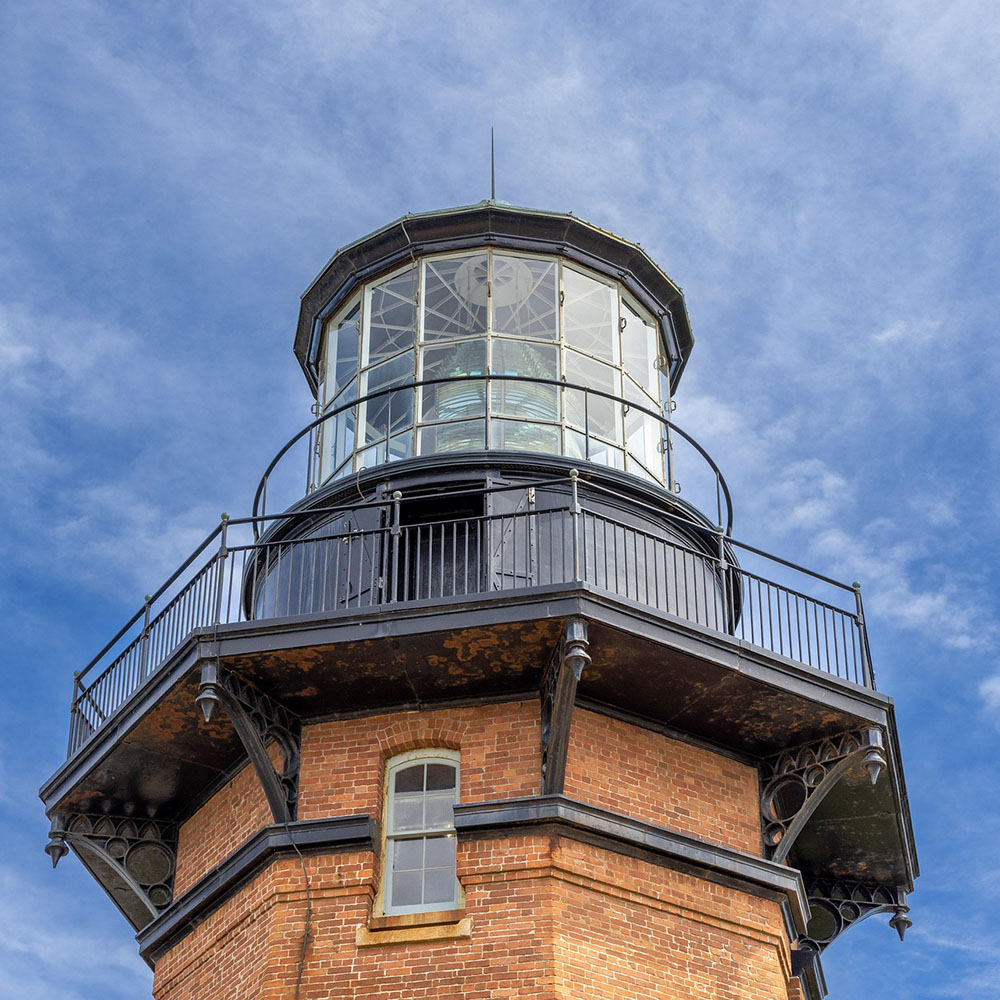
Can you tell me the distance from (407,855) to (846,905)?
20.0 feet

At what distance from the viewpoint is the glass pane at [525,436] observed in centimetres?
1983

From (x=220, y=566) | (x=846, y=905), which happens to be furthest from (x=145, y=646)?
(x=846, y=905)

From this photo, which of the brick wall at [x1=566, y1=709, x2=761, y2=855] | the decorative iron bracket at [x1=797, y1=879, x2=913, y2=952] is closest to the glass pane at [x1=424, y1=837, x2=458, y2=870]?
the brick wall at [x1=566, y1=709, x2=761, y2=855]

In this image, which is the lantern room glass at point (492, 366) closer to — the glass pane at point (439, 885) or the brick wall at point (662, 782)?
the brick wall at point (662, 782)

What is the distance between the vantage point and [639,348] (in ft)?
71.9

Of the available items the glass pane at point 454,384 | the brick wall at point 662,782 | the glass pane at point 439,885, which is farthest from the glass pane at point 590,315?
the glass pane at point 439,885

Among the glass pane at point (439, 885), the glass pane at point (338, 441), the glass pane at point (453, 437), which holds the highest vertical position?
the glass pane at point (338, 441)

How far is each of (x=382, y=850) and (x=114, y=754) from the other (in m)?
3.24

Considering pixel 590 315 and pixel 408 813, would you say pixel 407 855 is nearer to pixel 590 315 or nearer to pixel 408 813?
pixel 408 813

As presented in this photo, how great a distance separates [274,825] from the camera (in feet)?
56.9

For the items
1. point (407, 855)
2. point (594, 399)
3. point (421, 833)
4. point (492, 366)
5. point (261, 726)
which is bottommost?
point (407, 855)

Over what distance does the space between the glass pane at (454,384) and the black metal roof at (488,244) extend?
53.1 inches

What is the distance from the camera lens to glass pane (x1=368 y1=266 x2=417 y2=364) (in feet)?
69.5

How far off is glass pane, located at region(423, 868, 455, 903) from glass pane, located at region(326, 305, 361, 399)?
6.56 metres
